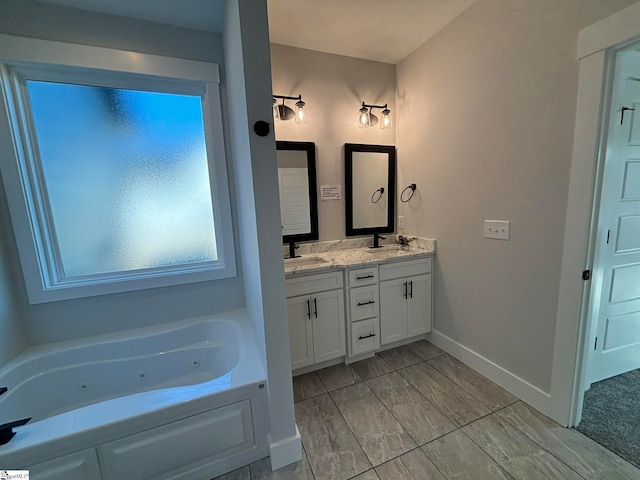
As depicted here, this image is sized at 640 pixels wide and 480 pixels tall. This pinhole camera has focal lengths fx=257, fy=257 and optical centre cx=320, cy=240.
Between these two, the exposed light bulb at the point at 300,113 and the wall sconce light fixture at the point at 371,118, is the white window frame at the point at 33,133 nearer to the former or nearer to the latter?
the exposed light bulb at the point at 300,113

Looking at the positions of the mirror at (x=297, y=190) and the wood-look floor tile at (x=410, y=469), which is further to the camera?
the mirror at (x=297, y=190)

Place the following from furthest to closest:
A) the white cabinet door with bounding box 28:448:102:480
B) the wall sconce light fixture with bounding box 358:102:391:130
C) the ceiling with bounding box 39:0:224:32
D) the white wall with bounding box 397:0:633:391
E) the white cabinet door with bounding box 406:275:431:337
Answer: the wall sconce light fixture with bounding box 358:102:391:130
the white cabinet door with bounding box 406:275:431:337
the ceiling with bounding box 39:0:224:32
the white wall with bounding box 397:0:633:391
the white cabinet door with bounding box 28:448:102:480

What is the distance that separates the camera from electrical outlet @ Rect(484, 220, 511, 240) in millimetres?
1698

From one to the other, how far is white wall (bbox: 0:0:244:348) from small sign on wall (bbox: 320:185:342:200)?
44.0 inches

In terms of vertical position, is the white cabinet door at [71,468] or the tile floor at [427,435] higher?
the white cabinet door at [71,468]

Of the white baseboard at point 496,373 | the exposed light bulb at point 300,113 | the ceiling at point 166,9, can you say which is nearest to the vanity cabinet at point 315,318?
the white baseboard at point 496,373

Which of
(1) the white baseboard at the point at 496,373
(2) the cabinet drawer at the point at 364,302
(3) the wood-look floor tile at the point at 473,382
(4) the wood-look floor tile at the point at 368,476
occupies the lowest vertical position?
(3) the wood-look floor tile at the point at 473,382

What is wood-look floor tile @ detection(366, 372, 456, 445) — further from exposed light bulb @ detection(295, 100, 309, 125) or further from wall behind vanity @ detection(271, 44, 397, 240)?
exposed light bulb @ detection(295, 100, 309, 125)

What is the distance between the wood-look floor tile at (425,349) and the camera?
2.23m

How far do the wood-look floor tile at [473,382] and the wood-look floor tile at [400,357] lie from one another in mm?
134

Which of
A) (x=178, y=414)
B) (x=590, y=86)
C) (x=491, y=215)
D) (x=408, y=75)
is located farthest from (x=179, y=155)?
(x=590, y=86)

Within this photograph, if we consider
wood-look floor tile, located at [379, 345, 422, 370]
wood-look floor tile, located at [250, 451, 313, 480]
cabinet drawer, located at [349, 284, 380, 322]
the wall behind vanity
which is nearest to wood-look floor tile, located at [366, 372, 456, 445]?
wood-look floor tile, located at [379, 345, 422, 370]

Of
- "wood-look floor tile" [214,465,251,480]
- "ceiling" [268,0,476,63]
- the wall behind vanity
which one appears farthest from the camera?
the wall behind vanity

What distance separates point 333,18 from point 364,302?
2.14 meters
